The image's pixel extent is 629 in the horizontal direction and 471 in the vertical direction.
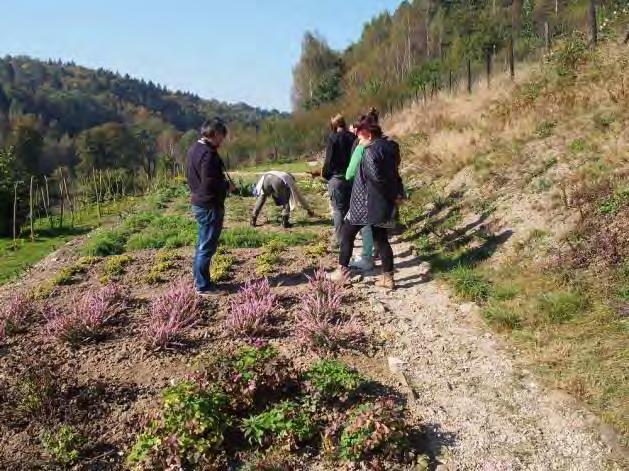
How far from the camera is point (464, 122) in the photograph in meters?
15.4

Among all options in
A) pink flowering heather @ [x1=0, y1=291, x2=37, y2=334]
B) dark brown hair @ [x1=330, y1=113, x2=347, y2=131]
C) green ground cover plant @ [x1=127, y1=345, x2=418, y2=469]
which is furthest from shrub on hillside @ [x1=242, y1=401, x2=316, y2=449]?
dark brown hair @ [x1=330, y1=113, x2=347, y2=131]

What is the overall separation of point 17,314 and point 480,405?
5.11 meters

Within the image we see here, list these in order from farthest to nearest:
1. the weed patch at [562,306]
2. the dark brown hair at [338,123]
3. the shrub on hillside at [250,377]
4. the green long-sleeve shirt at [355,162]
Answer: the dark brown hair at [338,123] < the green long-sleeve shirt at [355,162] < the weed patch at [562,306] < the shrub on hillside at [250,377]

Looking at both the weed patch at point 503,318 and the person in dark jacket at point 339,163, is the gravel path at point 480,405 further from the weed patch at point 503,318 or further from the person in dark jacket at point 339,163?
the person in dark jacket at point 339,163

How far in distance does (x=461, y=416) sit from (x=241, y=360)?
179cm

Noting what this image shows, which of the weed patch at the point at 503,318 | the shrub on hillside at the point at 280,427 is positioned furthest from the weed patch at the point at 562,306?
the shrub on hillside at the point at 280,427

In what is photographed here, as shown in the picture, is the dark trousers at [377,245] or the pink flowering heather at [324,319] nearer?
the pink flowering heather at [324,319]

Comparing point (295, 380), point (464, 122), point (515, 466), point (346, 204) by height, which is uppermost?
point (464, 122)

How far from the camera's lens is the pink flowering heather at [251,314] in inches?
224

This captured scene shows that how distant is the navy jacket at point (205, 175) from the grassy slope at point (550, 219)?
308cm

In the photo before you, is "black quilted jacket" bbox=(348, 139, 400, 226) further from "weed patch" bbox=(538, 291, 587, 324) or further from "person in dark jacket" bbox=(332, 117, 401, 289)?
"weed patch" bbox=(538, 291, 587, 324)

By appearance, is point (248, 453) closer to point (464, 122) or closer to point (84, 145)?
point (464, 122)

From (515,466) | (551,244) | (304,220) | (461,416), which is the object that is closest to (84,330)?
(461,416)

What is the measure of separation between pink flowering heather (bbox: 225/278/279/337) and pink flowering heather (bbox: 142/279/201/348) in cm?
40
